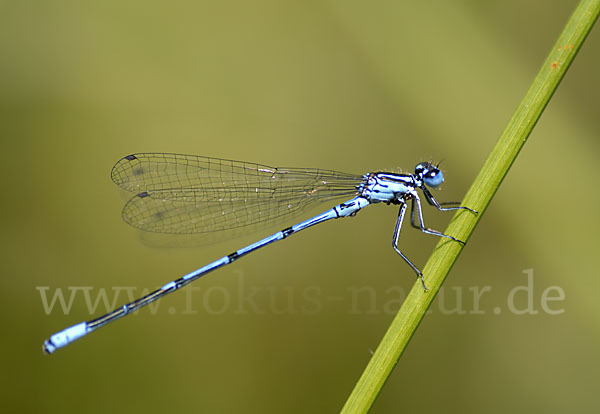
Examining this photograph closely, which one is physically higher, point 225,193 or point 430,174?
point 225,193

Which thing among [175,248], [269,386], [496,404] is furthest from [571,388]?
[175,248]

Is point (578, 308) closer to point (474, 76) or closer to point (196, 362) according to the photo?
point (474, 76)

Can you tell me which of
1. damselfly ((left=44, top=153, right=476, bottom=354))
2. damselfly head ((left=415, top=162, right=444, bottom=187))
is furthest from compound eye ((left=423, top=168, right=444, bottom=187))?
damselfly ((left=44, top=153, right=476, bottom=354))

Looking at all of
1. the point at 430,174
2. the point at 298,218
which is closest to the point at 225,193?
the point at 298,218

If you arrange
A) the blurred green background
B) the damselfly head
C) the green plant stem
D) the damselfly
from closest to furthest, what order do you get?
the green plant stem < the damselfly head < the damselfly < the blurred green background

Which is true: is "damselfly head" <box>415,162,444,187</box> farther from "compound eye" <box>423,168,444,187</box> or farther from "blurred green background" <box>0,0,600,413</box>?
"blurred green background" <box>0,0,600,413</box>

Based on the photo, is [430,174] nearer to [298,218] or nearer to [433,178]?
[433,178]
